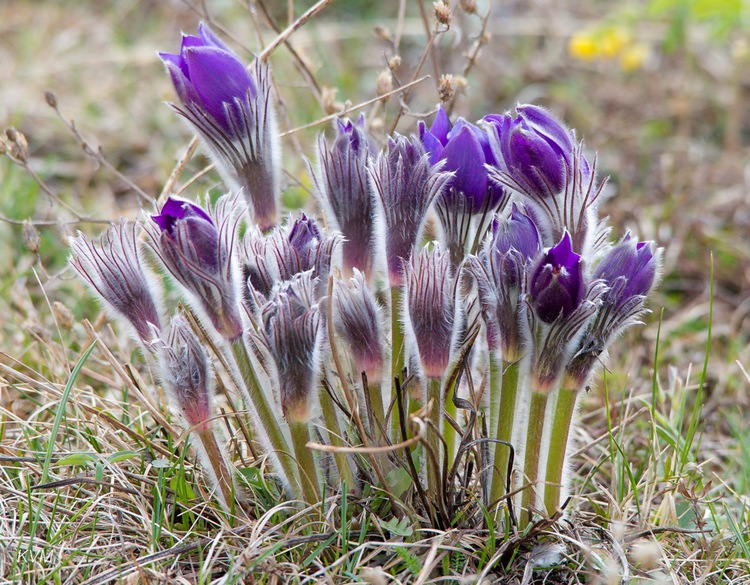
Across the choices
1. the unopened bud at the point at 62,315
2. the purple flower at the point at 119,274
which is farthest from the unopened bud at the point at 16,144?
the purple flower at the point at 119,274

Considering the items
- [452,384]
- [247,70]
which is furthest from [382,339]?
[247,70]

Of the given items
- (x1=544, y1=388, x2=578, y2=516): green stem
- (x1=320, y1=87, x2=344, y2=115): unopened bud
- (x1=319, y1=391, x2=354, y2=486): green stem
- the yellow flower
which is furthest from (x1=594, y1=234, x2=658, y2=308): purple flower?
the yellow flower

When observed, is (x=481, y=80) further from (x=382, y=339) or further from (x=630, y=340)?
(x=382, y=339)

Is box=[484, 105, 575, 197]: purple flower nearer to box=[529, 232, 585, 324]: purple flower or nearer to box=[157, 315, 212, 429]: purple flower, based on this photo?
box=[529, 232, 585, 324]: purple flower

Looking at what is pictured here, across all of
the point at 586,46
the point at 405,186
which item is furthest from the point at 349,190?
the point at 586,46

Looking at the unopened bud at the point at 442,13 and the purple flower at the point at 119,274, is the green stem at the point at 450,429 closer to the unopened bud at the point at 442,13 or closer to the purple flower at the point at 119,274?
the purple flower at the point at 119,274

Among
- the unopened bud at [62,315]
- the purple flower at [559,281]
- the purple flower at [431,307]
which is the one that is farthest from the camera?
the unopened bud at [62,315]

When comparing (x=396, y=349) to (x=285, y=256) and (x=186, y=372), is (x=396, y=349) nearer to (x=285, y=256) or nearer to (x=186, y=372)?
(x=285, y=256)
